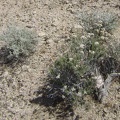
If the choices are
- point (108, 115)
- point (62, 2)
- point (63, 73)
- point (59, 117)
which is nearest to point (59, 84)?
point (63, 73)

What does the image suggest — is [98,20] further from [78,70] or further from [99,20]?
[78,70]

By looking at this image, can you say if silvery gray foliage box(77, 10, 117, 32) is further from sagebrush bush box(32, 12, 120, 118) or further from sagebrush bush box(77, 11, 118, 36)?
sagebrush bush box(32, 12, 120, 118)

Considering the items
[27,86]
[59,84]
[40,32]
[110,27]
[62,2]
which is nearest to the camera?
[59,84]

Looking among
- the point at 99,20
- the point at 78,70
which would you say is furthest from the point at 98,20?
the point at 78,70

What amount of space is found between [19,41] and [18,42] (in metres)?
0.04

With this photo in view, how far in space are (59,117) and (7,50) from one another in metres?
1.38

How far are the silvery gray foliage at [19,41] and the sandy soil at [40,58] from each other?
0.13m

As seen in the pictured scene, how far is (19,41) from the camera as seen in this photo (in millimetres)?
4148

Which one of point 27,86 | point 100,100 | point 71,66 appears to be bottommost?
point 27,86

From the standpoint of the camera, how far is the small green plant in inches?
160

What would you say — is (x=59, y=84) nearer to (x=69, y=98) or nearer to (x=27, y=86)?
(x=69, y=98)

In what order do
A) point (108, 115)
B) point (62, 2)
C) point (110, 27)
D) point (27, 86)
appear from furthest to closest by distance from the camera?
1. point (62, 2)
2. point (110, 27)
3. point (27, 86)
4. point (108, 115)

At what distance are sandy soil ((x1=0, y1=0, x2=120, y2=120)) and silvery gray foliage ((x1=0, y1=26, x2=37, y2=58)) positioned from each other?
13 centimetres

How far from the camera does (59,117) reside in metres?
3.35
